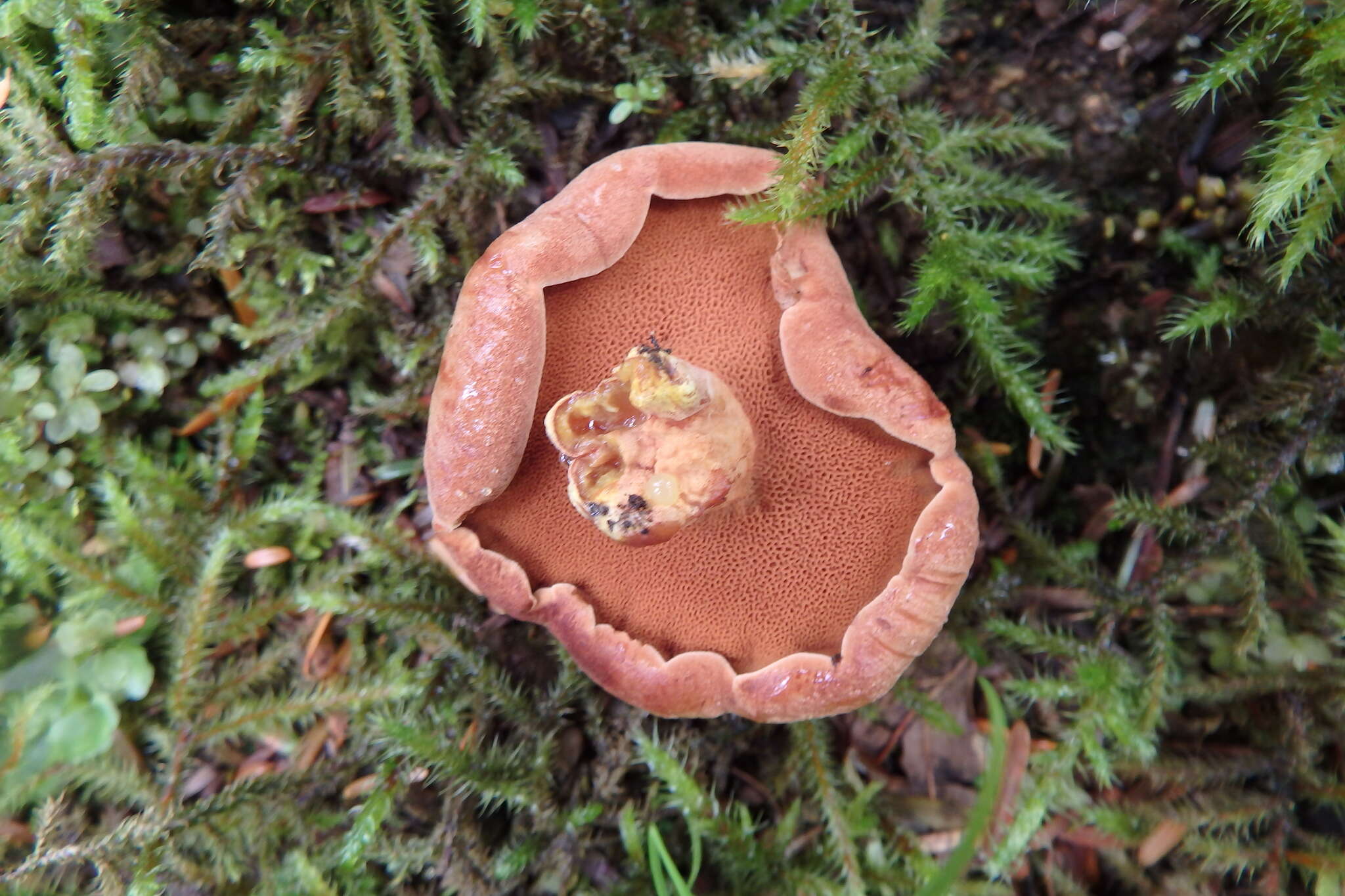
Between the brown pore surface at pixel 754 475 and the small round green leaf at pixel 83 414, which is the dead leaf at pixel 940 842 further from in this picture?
the small round green leaf at pixel 83 414

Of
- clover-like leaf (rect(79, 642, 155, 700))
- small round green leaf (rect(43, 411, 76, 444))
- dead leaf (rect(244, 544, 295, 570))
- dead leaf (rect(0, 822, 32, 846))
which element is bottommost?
dead leaf (rect(0, 822, 32, 846))

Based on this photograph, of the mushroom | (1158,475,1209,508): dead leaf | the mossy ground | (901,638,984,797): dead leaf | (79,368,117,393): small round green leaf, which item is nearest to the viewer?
the mushroom

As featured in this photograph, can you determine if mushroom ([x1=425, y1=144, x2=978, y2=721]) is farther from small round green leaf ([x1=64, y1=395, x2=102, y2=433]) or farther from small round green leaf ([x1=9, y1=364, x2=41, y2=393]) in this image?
small round green leaf ([x1=9, y1=364, x2=41, y2=393])

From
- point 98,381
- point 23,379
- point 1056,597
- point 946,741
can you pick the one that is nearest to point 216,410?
point 98,381

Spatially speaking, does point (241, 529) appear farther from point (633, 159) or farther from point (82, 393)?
point (633, 159)

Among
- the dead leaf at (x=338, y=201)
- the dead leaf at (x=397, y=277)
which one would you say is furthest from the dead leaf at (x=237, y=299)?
the dead leaf at (x=397, y=277)

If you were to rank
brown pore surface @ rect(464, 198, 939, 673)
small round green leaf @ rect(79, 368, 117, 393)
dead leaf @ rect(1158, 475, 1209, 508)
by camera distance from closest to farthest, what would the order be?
1. brown pore surface @ rect(464, 198, 939, 673)
2. small round green leaf @ rect(79, 368, 117, 393)
3. dead leaf @ rect(1158, 475, 1209, 508)

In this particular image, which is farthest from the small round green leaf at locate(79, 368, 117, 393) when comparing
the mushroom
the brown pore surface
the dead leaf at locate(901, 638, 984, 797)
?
the dead leaf at locate(901, 638, 984, 797)
